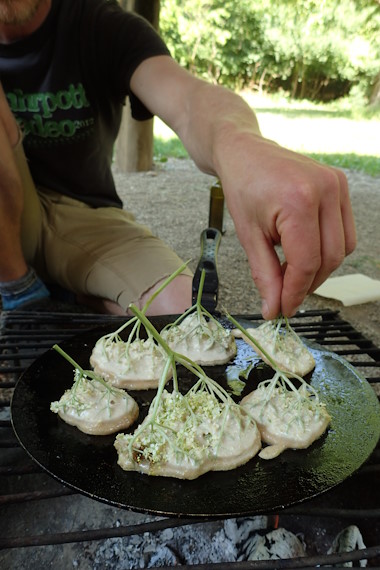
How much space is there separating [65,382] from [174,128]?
1.50 metres

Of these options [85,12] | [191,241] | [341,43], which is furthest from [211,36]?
[85,12]

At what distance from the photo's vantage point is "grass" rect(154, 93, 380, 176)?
870 centimetres

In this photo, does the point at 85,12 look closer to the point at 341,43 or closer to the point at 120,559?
the point at 120,559

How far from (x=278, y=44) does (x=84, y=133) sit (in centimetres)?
2003

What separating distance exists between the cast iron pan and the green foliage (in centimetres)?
1841

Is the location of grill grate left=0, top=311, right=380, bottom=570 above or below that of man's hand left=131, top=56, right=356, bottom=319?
below

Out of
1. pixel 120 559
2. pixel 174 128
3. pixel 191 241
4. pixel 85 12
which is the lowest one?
pixel 191 241

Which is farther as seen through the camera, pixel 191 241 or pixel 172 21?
pixel 172 21

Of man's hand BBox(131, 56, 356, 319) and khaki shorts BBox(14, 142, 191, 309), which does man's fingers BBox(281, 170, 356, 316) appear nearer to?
man's hand BBox(131, 56, 356, 319)

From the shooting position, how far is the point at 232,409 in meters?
1.34

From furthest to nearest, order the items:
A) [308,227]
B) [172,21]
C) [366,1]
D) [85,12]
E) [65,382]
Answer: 1. [172,21]
2. [366,1]
3. [85,12]
4. [65,382]
5. [308,227]

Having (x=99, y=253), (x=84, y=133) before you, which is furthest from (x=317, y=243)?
(x=84, y=133)

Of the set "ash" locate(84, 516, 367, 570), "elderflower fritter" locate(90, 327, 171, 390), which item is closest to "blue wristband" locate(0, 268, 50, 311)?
"elderflower fritter" locate(90, 327, 171, 390)

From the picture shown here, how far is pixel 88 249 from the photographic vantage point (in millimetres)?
2797
